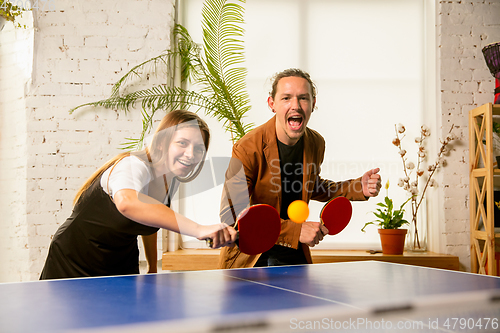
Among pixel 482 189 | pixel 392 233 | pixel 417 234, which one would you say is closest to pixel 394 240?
pixel 392 233

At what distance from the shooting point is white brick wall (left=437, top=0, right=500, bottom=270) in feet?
10.9

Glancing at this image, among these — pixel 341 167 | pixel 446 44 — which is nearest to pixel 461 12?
pixel 446 44

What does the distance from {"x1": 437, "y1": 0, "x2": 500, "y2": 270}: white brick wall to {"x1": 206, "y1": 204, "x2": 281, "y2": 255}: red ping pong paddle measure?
2393 mm

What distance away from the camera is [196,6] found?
366cm

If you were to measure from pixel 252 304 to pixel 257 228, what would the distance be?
0.56 m

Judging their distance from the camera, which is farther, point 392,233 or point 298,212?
point 392,233

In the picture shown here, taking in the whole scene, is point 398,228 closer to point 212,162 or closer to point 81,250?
point 212,162

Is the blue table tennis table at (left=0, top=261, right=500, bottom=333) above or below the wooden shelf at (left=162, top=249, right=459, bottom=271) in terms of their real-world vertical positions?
above

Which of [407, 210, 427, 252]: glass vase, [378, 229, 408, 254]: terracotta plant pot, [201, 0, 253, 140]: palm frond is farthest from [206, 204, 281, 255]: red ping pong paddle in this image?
[407, 210, 427, 252]: glass vase

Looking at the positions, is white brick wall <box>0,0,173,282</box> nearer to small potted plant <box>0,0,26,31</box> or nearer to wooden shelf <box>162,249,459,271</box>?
small potted plant <box>0,0,26,31</box>

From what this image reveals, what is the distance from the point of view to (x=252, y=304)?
90 centimetres

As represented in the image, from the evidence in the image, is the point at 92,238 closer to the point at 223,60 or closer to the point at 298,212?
the point at 298,212

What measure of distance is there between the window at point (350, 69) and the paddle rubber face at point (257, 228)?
2.17m

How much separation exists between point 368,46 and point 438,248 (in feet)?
6.16
